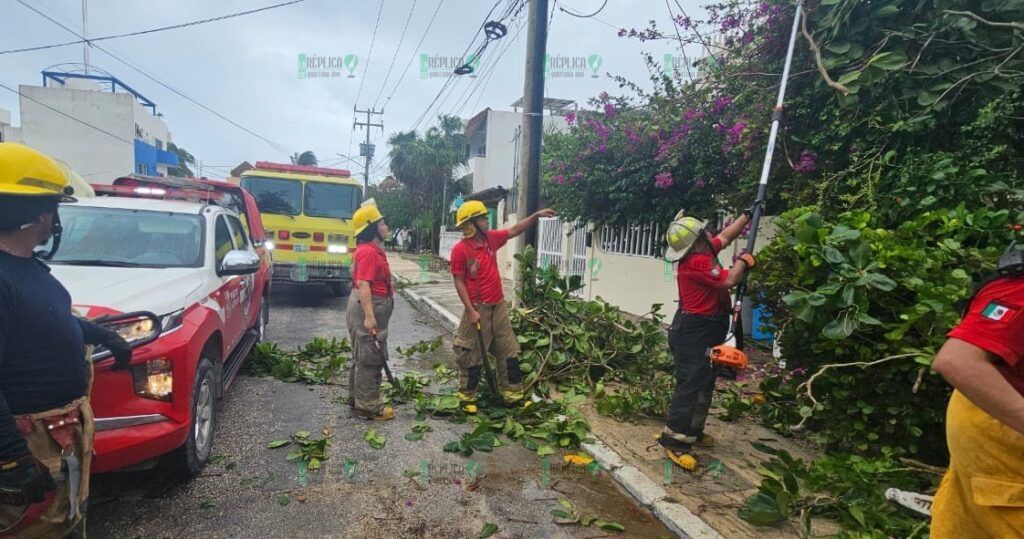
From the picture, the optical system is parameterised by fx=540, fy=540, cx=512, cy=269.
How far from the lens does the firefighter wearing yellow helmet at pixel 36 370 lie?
5.74ft

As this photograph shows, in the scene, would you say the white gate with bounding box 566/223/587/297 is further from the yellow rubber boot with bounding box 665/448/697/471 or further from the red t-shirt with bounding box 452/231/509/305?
the yellow rubber boot with bounding box 665/448/697/471

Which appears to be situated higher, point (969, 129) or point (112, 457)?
point (969, 129)

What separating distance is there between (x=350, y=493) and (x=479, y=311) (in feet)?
6.91

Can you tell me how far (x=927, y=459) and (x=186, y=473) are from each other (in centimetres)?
442

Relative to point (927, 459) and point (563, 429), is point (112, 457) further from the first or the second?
point (927, 459)

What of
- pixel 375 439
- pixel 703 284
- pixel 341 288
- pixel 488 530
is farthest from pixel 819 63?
pixel 341 288

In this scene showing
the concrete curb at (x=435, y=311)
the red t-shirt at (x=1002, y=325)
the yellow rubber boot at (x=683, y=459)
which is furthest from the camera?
the concrete curb at (x=435, y=311)

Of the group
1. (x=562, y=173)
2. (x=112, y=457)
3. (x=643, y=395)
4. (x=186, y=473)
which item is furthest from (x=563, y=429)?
(x=562, y=173)

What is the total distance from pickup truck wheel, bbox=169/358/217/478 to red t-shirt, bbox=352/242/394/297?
1.30 metres

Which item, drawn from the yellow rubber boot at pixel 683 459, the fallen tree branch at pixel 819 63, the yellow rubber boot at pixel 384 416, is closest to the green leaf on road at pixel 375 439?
the yellow rubber boot at pixel 384 416

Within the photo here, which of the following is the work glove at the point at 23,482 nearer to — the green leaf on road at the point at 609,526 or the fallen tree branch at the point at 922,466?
the green leaf on road at the point at 609,526

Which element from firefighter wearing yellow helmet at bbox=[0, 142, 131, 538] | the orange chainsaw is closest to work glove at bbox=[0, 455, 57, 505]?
firefighter wearing yellow helmet at bbox=[0, 142, 131, 538]

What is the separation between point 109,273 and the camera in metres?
3.46

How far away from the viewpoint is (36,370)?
1.86m
